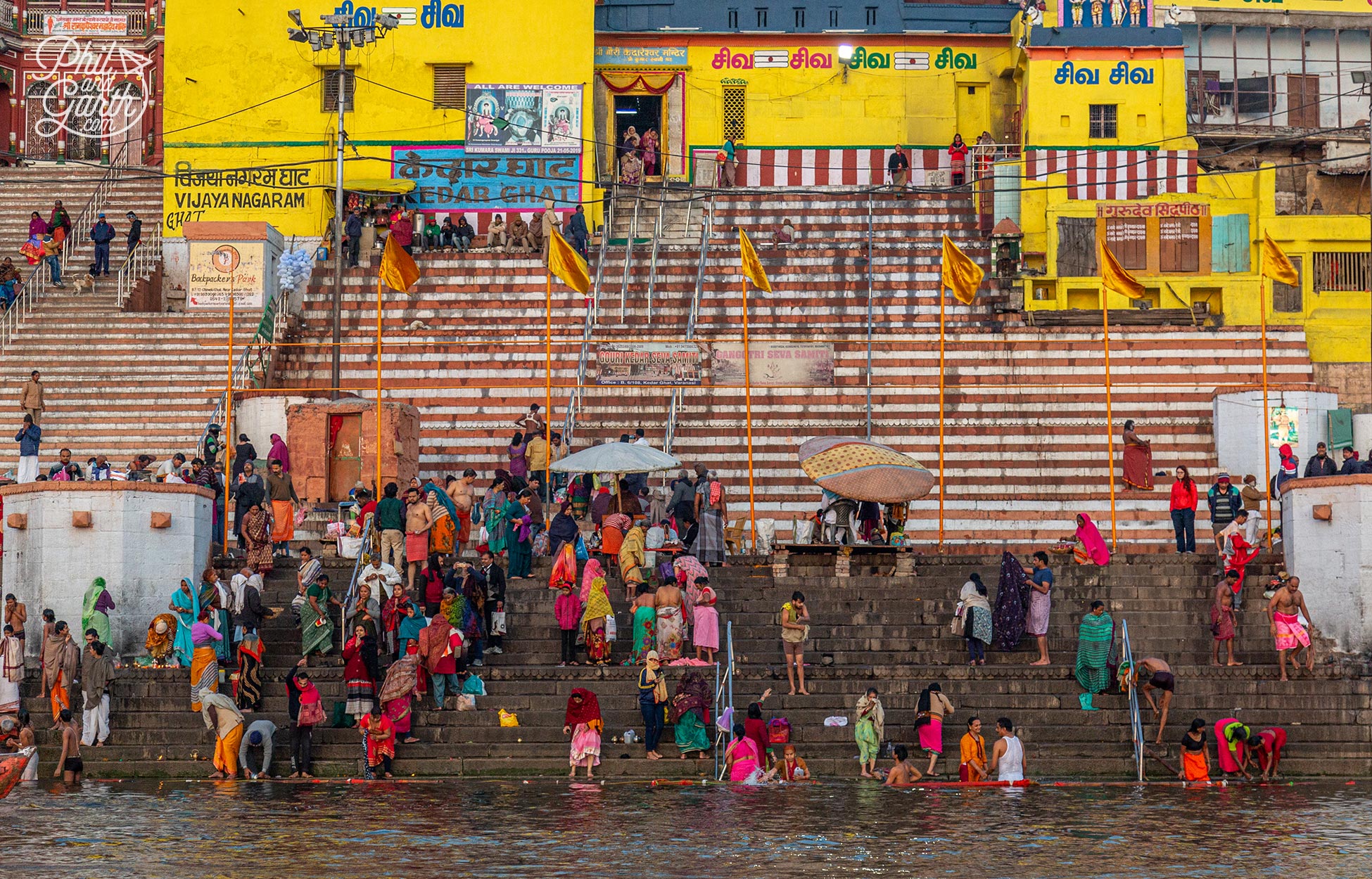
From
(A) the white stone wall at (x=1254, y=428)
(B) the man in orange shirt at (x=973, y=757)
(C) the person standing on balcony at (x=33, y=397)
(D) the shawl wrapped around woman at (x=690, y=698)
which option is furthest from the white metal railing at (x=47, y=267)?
(B) the man in orange shirt at (x=973, y=757)

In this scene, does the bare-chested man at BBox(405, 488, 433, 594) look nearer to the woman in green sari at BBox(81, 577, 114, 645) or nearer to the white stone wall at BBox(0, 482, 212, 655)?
the white stone wall at BBox(0, 482, 212, 655)

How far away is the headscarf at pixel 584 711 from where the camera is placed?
19.1 metres

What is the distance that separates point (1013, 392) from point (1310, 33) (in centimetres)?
1637

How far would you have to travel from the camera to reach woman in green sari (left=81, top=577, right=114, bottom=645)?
Result: 839 inches

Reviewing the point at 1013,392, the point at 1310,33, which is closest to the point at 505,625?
the point at 1013,392

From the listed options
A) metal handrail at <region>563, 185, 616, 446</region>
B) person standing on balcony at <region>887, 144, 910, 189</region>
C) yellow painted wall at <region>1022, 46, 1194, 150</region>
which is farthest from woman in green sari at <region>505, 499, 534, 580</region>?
yellow painted wall at <region>1022, 46, 1194, 150</region>

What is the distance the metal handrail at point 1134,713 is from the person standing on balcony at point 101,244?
71.0ft

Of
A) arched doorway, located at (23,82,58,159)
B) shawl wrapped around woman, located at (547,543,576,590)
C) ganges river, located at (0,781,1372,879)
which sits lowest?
ganges river, located at (0,781,1372,879)

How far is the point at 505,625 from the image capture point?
21.8m

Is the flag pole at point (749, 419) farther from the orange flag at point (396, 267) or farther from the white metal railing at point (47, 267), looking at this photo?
the white metal railing at point (47, 267)

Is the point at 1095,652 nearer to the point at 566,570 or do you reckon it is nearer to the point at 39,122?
the point at 566,570

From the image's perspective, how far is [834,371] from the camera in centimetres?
3164

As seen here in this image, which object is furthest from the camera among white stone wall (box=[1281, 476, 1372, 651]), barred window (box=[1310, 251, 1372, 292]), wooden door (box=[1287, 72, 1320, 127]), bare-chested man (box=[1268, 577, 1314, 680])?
wooden door (box=[1287, 72, 1320, 127])

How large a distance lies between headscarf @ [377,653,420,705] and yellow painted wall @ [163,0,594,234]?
22.7 meters
